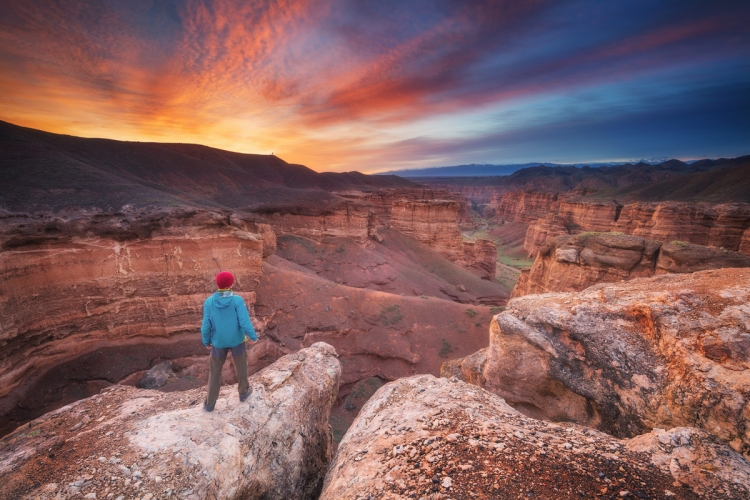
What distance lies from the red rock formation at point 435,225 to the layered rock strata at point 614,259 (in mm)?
21889

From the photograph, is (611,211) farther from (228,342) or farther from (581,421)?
(228,342)

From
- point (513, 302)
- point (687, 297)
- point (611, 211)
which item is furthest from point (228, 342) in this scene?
point (611, 211)

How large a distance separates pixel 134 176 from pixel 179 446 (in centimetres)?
3179

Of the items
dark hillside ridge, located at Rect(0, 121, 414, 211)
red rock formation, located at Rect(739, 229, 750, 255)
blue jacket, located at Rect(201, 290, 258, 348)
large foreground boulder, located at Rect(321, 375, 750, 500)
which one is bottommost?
red rock formation, located at Rect(739, 229, 750, 255)

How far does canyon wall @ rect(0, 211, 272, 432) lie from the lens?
9.34 metres

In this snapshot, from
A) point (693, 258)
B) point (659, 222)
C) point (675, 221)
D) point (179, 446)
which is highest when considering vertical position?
point (693, 258)

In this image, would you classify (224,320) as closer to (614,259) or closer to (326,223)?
(614,259)

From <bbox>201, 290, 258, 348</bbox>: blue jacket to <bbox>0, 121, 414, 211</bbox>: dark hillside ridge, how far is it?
438 inches

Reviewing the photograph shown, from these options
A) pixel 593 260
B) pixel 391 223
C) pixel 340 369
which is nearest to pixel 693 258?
pixel 593 260

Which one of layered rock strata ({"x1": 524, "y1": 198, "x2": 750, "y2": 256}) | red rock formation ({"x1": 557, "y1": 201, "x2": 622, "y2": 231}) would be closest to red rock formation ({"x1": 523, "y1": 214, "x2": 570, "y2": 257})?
layered rock strata ({"x1": 524, "y1": 198, "x2": 750, "y2": 256})

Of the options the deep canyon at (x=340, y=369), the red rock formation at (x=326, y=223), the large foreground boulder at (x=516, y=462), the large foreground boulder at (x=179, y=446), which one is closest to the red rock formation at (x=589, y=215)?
the deep canyon at (x=340, y=369)

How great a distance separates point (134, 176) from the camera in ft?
88.5

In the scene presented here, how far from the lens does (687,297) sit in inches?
201

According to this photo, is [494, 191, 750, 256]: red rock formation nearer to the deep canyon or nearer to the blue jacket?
the deep canyon
